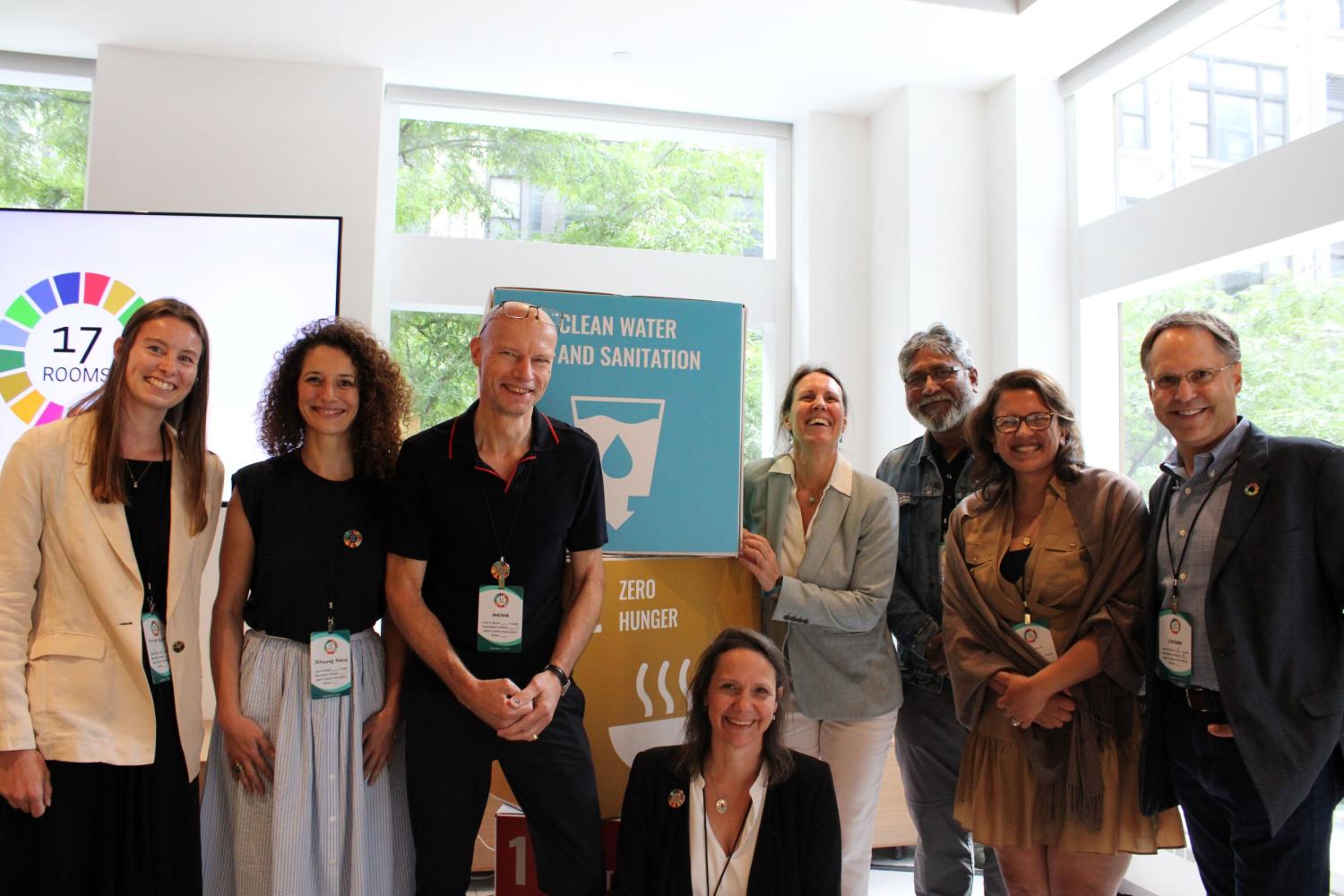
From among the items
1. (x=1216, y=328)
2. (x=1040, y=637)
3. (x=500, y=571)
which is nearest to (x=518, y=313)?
(x=500, y=571)

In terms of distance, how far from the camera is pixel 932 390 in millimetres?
2814

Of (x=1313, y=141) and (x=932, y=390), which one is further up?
(x=1313, y=141)

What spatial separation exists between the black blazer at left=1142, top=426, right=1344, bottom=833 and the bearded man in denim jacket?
762 millimetres

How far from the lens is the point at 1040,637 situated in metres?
2.18

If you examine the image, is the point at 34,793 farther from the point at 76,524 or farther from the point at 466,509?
the point at 466,509

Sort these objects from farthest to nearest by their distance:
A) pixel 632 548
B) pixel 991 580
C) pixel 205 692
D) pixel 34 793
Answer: pixel 205 692 < pixel 632 548 < pixel 991 580 < pixel 34 793

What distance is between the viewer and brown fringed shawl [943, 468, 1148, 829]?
213cm

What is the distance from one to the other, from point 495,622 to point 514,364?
0.57 m

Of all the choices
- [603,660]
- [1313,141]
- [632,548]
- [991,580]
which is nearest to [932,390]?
[991,580]

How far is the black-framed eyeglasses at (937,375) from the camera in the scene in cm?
281

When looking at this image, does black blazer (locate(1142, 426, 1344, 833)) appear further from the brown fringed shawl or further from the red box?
the red box

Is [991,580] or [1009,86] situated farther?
[1009,86]

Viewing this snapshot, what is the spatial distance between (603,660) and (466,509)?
0.64 meters

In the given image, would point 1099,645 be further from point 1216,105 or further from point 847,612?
point 1216,105
